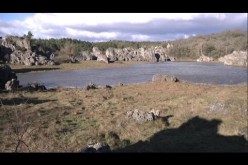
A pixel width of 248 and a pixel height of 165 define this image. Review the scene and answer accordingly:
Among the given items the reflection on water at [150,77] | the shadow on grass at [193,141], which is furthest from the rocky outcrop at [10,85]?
the shadow on grass at [193,141]

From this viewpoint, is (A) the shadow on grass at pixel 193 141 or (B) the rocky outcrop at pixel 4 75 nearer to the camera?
(A) the shadow on grass at pixel 193 141

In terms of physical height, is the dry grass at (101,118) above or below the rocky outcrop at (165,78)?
below

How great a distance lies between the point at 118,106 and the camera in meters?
20.5

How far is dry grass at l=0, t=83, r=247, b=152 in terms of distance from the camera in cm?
1216

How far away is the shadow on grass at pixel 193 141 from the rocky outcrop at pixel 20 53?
49185 mm

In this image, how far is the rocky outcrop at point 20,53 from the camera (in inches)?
2306

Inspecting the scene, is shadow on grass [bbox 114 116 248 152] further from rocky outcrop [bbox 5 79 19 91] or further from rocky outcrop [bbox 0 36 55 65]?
rocky outcrop [bbox 0 36 55 65]

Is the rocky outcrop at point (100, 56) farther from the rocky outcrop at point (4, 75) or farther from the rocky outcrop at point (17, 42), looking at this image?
the rocky outcrop at point (4, 75)

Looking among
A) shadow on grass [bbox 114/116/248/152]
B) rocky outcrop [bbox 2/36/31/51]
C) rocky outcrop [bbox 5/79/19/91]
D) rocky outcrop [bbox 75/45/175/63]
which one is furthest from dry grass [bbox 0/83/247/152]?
rocky outcrop [bbox 75/45/175/63]
